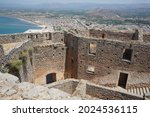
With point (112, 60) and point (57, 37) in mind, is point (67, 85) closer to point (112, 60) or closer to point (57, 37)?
point (112, 60)

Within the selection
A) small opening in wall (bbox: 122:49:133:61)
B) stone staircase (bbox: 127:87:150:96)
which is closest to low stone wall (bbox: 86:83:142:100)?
stone staircase (bbox: 127:87:150:96)

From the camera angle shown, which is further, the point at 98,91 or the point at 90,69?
the point at 90,69

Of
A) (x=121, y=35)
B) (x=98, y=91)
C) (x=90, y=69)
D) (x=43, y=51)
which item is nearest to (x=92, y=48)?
(x=90, y=69)

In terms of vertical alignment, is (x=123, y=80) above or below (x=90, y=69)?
below

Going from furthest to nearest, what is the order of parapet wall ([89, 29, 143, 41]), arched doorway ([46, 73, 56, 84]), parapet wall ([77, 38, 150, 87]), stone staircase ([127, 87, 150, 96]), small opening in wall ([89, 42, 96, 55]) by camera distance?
1. arched doorway ([46, 73, 56, 84])
2. parapet wall ([89, 29, 143, 41])
3. small opening in wall ([89, 42, 96, 55])
4. parapet wall ([77, 38, 150, 87])
5. stone staircase ([127, 87, 150, 96])

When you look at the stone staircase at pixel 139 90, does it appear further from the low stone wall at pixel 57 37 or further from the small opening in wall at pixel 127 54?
the low stone wall at pixel 57 37

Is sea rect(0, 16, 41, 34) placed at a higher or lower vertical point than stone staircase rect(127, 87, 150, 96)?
lower

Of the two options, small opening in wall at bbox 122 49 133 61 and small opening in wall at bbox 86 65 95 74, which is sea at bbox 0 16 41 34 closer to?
small opening in wall at bbox 86 65 95 74

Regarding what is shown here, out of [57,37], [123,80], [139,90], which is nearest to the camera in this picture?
[139,90]
